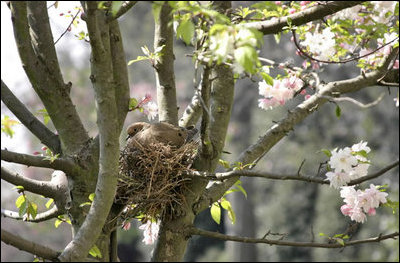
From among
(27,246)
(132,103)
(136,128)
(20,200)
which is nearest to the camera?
(27,246)

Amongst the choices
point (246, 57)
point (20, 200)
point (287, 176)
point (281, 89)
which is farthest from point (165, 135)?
point (246, 57)

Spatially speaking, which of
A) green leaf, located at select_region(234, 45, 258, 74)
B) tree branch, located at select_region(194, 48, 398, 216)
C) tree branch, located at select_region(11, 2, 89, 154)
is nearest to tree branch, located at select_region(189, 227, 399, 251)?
tree branch, located at select_region(194, 48, 398, 216)

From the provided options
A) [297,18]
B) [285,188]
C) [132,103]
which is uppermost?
[285,188]

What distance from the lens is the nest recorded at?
343 centimetres

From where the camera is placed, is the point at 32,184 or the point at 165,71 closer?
the point at 32,184

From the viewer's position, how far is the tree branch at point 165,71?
143 inches

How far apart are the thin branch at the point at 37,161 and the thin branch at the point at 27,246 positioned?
50 cm

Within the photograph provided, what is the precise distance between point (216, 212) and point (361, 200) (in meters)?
0.85

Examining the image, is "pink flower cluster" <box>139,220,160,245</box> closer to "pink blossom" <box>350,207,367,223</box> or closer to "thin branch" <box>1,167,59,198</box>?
"thin branch" <box>1,167,59,198</box>

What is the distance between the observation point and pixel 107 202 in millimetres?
2697

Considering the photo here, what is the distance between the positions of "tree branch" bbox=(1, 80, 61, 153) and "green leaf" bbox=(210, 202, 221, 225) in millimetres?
990

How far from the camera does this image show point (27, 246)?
2324 mm

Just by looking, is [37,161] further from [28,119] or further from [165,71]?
[165,71]

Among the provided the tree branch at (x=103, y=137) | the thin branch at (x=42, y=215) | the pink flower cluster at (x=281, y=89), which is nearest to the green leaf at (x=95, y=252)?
the tree branch at (x=103, y=137)
